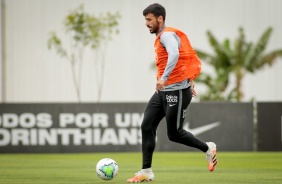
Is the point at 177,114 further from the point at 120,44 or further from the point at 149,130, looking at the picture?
the point at 120,44

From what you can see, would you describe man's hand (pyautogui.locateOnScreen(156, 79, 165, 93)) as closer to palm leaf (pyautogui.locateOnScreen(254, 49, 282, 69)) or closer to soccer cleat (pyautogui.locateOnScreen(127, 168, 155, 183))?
soccer cleat (pyautogui.locateOnScreen(127, 168, 155, 183))

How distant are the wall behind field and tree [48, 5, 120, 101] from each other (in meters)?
0.37

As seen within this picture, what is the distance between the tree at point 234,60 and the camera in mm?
36656

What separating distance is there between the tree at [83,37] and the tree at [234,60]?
4.93 meters

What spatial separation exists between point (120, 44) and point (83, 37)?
3293 mm

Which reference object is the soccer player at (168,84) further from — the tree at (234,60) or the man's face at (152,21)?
the tree at (234,60)

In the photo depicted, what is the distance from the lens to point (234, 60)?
37.2 metres

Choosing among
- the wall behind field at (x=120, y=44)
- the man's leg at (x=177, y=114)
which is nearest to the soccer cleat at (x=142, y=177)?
the man's leg at (x=177, y=114)

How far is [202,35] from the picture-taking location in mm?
39750

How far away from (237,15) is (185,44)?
2987 centimetres

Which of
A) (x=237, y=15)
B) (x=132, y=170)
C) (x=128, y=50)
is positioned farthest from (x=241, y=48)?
(x=132, y=170)

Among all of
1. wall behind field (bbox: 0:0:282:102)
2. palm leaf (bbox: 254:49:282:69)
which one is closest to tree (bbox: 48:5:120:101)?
wall behind field (bbox: 0:0:282:102)

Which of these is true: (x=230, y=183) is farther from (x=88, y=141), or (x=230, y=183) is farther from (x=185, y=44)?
(x=88, y=141)

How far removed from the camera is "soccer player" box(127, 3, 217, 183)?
1005 centimetres
